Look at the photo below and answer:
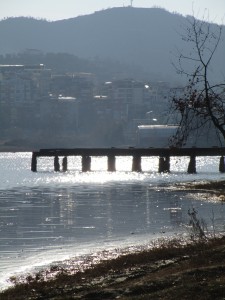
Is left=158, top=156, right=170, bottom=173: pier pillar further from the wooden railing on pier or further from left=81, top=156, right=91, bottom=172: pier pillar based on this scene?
left=81, top=156, right=91, bottom=172: pier pillar

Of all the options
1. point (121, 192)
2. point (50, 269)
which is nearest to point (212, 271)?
point (50, 269)

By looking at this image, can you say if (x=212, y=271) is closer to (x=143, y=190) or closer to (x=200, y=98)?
(x=200, y=98)

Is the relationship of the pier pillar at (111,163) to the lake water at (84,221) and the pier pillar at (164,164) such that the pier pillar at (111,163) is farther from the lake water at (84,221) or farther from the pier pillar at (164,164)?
the lake water at (84,221)

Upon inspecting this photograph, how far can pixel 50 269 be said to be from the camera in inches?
752

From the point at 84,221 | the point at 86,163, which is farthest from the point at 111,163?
the point at 84,221

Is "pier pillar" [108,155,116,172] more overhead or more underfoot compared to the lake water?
more underfoot

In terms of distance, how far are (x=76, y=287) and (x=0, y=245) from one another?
36.5 feet

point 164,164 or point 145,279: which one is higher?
point 145,279

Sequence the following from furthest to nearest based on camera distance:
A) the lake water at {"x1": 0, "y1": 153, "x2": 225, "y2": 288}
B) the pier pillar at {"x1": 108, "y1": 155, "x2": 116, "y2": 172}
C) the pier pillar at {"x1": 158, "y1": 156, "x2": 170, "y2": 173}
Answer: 1. the pier pillar at {"x1": 108, "y1": 155, "x2": 116, "y2": 172}
2. the pier pillar at {"x1": 158, "y1": 156, "x2": 170, "y2": 173}
3. the lake water at {"x1": 0, "y1": 153, "x2": 225, "y2": 288}

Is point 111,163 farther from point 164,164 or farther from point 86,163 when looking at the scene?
point 164,164

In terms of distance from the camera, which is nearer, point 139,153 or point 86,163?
point 139,153

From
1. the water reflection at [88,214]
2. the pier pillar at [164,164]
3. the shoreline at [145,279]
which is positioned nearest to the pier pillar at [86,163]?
the pier pillar at [164,164]

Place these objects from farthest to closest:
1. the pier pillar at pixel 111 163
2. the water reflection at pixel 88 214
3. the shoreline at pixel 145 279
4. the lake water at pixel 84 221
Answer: the pier pillar at pixel 111 163 → the water reflection at pixel 88 214 → the lake water at pixel 84 221 → the shoreline at pixel 145 279

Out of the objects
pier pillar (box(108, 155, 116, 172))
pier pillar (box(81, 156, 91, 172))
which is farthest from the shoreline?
pier pillar (box(81, 156, 91, 172))
